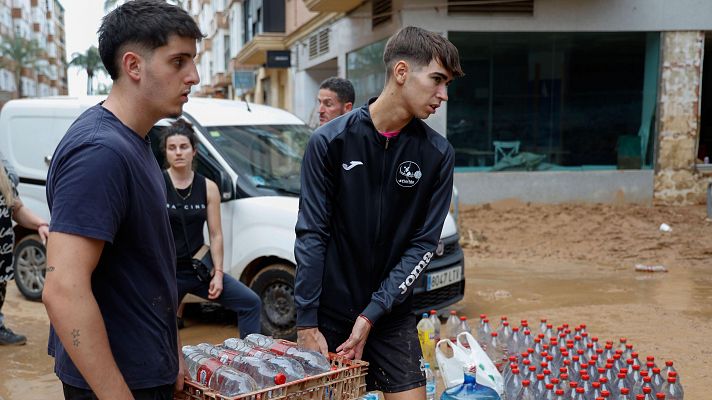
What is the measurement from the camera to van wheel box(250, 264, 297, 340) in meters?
6.24

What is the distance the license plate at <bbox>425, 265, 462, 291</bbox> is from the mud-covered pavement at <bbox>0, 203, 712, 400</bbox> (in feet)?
2.79

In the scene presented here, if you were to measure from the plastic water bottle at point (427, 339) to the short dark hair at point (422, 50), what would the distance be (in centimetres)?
293

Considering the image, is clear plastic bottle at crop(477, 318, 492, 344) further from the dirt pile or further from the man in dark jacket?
the dirt pile

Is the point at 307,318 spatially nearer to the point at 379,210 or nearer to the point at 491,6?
the point at 379,210

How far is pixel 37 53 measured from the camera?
55.6 metres

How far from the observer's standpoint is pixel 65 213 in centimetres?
184

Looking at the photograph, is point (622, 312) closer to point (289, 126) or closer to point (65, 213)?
point (289, 126)

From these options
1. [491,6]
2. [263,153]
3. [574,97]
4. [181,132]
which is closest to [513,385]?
[181,132]

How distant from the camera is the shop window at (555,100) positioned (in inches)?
556

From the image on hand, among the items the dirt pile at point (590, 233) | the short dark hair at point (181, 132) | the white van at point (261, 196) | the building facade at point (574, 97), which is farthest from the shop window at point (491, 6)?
the short dark hair at point (181, 132)

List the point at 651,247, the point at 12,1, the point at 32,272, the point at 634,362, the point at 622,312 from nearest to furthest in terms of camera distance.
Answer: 1. the point at 634,362
2. the point at 622,312
3. the point at 32,272
4. the point at 651,247
5. the point at 12,1

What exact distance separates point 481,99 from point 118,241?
42.0 ft

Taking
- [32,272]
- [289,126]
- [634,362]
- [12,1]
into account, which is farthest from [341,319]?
[12,1]

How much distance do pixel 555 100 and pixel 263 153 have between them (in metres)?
9.10
